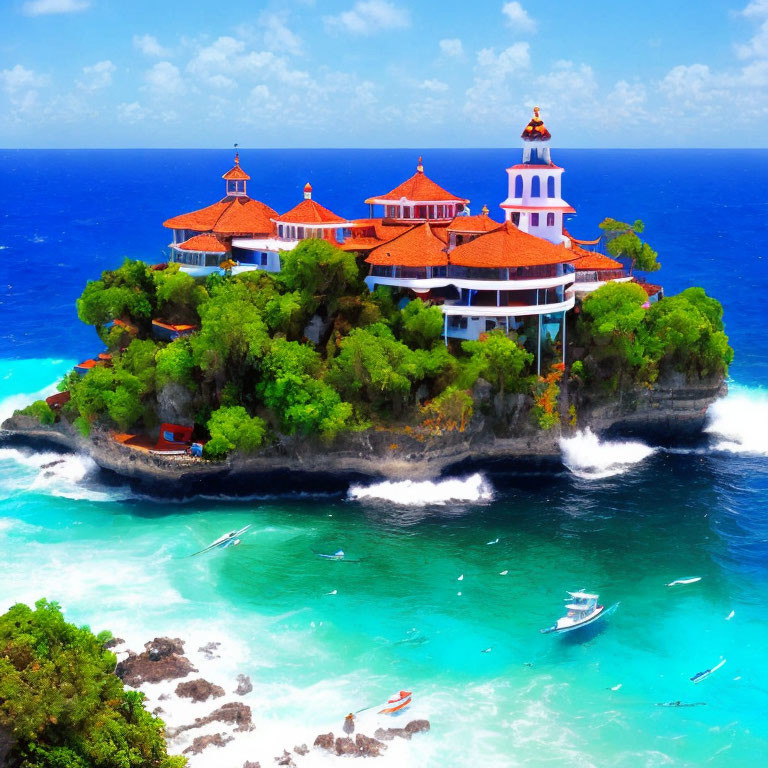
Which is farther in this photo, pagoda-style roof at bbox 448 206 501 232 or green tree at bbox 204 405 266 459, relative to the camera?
pagoda-style roof at bbox 448 206 501 232

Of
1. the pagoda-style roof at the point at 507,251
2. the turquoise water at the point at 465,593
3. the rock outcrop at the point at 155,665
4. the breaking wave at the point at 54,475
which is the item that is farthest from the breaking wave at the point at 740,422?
the breaking wave at the point at 54,475

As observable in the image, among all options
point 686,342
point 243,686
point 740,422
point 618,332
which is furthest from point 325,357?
point 740,422

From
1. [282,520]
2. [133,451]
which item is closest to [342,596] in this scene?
[282,520]

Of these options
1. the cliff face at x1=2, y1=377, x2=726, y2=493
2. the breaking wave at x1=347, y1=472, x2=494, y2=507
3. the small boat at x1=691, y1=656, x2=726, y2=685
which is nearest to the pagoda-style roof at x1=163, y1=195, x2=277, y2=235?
the cliff face at x1=2, y1=377, x2=726, y2=493

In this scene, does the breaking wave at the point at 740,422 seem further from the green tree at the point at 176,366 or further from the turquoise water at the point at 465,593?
the green tree at the point at 176,366

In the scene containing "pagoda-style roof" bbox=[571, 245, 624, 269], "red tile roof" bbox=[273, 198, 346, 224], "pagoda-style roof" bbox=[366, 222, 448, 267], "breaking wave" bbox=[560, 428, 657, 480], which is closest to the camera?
"breaking wave" bbox=[560, 428, 657, 480]

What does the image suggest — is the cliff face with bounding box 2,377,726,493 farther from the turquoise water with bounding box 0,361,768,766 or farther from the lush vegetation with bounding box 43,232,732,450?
the turquoise water with bounding box 0,361,768,766
